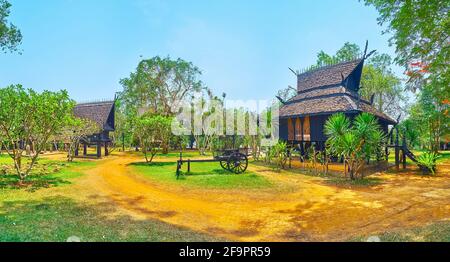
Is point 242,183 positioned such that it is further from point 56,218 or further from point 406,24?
point 406,24

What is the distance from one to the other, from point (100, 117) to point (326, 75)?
2674cm

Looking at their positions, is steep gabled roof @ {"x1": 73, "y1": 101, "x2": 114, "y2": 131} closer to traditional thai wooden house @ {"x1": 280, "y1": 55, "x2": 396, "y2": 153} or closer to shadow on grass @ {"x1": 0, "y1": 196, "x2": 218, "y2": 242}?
traditional thai wooden house @ {"x1": 280, "y1": 55, "x2": 396, "y2": 153}

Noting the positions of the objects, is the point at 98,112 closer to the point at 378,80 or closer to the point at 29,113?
the point at 29,113

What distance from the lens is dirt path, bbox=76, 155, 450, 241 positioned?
7031 millimetres

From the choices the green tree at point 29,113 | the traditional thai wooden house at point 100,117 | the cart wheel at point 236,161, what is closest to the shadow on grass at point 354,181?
the cart wheel at point 236,161

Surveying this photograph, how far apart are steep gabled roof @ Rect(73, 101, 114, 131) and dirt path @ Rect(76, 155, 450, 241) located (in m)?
20.0

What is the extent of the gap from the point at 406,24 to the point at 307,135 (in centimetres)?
1321

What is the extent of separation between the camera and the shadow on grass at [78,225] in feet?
20.2

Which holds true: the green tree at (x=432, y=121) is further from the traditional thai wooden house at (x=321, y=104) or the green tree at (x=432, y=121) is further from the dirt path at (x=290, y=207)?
the dirt path at (x=290, y=207)

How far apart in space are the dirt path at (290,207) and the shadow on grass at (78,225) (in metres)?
0.70

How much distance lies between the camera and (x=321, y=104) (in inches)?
851

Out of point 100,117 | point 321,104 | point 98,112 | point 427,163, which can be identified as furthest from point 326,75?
point 98,112

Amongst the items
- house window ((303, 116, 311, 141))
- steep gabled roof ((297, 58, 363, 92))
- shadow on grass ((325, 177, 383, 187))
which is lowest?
shadow on grass ((325, 177, 383, 187))

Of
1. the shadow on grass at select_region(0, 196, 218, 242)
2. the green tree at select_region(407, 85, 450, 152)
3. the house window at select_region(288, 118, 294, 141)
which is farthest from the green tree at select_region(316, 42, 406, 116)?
the shadow on grass at select_region(0, 196, 218, 242)
